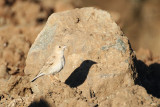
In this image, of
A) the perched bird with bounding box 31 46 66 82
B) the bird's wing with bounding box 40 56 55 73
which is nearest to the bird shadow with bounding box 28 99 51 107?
the perched bird with bounding box 31 46 66 82

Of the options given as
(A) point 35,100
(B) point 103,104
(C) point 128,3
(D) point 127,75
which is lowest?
(A) point 35,100

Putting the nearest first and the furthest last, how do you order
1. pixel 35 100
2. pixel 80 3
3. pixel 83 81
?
pixel 35 100
pixel 83 81
pixel 80 3

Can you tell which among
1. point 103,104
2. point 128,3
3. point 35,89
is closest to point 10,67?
point 35,89

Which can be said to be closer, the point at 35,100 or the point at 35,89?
the point at 35,100

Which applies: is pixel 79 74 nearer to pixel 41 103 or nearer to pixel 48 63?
pixel 48 63

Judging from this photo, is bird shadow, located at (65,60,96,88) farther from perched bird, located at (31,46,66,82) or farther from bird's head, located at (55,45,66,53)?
bird's head, located at (55,45,66,53)

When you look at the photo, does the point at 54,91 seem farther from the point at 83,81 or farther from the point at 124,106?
the point at 124,106

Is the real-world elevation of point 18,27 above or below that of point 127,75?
above
